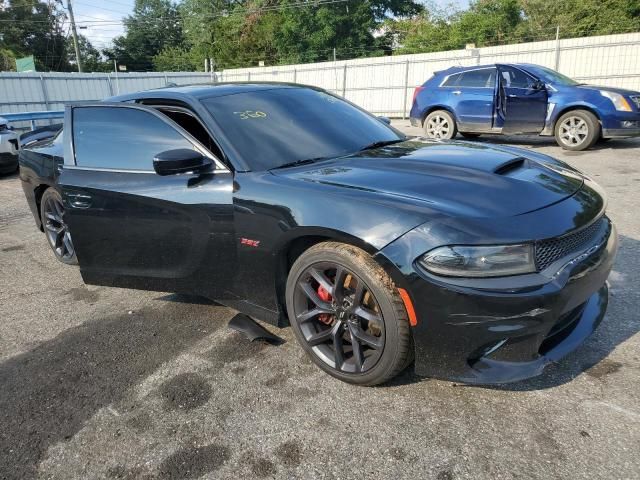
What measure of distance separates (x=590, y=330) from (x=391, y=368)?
1.03 m

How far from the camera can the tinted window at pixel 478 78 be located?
9.65 metres

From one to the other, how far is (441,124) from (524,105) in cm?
175

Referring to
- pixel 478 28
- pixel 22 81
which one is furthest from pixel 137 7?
pixel 22 81

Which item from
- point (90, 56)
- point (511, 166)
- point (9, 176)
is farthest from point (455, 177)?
point (90, 56)

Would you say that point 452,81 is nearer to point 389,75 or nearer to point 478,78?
point 478,78

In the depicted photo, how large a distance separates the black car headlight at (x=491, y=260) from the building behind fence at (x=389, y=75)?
45.4 feet

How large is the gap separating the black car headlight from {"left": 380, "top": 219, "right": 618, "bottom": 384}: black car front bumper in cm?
4

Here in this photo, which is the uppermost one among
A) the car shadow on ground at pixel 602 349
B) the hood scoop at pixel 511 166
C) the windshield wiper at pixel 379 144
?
the windshield wiper at pixel 379 144

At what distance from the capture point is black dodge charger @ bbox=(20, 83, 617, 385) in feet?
6.84

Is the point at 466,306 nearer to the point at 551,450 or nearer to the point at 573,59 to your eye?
the point at 551,450

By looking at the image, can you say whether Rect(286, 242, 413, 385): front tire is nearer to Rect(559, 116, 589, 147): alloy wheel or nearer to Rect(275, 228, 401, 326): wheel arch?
Rect(275, 228, 401, 326): wheel arch

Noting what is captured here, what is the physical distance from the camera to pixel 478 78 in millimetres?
9859

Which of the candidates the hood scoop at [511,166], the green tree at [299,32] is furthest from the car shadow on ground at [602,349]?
the green tree at [299,32]

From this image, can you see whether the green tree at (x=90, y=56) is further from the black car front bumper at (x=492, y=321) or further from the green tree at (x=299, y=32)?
the black car front bumper at (x=492, y=321)
